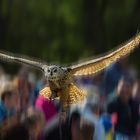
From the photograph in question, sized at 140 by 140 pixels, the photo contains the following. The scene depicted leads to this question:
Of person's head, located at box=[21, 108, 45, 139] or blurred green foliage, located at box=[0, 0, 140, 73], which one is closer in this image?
person's head, located at box=[21, 108, 45, 139]

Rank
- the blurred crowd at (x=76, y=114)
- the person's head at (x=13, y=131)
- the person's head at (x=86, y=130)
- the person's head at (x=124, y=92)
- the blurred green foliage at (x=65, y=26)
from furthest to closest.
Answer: the blurred green foliage at (x=65, y=26), the person's head at (x=124, y=92), the person's head at (x=86, y=130), the blurred crowd at (x=76, y=114), the person's head at (x=13, y=131)

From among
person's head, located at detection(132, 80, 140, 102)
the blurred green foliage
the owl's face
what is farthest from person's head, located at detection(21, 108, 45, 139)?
the blurred green foliage

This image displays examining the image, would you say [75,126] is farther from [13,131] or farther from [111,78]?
[111,78]

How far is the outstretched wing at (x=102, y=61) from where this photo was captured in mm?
5271

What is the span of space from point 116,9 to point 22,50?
9.80 ft

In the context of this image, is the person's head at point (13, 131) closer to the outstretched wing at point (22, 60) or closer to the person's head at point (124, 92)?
the outstretched wing at point (22, 60)

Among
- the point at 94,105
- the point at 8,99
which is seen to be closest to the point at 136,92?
the point at 94,105

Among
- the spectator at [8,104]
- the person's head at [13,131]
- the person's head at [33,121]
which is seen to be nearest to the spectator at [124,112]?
the spectator at [8,104]

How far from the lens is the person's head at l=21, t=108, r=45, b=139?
20.6 feet

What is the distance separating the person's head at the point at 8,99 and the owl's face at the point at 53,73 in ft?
7.55

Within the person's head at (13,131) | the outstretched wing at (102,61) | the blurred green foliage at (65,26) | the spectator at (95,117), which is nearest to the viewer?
the outstretched wing at (102,61)

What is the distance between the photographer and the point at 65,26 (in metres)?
25.6

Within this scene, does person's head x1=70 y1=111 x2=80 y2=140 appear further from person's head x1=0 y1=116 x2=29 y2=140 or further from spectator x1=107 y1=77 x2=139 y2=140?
spectator x1=107 y1=77 x2=139 y2=140

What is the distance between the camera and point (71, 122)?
645 centimetres
